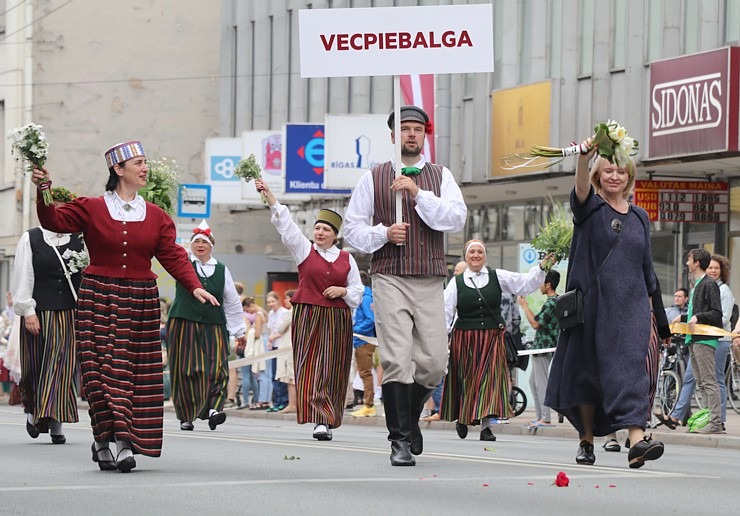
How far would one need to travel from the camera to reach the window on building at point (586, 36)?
2791cm

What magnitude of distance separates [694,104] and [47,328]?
13.7 m

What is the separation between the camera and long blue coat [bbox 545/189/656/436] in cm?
929

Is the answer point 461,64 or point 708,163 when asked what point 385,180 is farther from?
point 708,163

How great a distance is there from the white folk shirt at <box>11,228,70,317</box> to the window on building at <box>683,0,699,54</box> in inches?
569

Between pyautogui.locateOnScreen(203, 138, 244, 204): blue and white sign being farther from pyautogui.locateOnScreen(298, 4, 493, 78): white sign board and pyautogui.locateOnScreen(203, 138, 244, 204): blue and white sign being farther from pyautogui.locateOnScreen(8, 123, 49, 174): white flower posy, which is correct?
pyautogui.locateOnScreen(8, 123, 49, 174): white flower posy

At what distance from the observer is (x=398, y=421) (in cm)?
993

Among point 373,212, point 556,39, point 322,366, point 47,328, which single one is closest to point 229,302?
point 322,366

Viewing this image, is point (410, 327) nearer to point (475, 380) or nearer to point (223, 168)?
point (475, 380)

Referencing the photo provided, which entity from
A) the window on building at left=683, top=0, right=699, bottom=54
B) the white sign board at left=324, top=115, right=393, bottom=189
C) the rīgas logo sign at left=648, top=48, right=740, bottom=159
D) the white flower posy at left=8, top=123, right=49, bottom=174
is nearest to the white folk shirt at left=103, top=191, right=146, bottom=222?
the white flower posy at left=8, top=123, right=49, bottom=174

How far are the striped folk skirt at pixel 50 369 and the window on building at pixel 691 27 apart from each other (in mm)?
14732

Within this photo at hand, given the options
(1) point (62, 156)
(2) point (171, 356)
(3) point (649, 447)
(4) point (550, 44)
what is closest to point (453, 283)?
(2) point (171, 356)

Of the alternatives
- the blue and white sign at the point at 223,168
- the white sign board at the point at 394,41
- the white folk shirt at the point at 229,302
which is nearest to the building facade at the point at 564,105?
the blue and white sign at the point at 223,168

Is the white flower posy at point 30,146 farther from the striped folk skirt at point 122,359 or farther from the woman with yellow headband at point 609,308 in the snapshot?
the woman with yellow headband at point 609,308

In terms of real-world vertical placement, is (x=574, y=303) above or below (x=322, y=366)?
above
